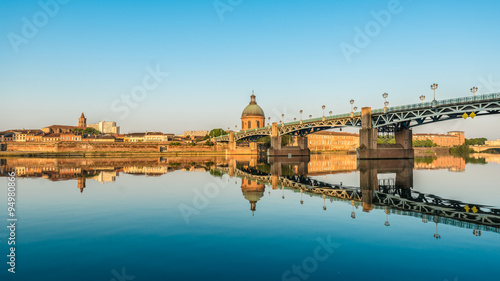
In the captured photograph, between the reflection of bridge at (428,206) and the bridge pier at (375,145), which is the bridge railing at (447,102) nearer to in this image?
the bridge pier at (375,145)

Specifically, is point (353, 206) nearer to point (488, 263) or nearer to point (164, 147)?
point (488, 263)

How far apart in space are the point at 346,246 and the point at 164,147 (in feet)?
349

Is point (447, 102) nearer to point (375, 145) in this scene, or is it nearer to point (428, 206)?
point (375, 145)

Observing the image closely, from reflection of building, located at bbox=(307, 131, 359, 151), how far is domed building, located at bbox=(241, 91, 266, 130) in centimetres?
2600

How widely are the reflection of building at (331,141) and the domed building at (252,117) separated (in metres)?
26.0

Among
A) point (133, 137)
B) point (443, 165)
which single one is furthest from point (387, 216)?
point (133, 137)

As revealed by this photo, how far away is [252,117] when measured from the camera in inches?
6713

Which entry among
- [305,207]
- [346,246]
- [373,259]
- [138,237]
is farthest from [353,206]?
[138,237]

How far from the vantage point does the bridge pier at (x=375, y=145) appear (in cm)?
6781

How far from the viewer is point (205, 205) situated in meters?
17.0

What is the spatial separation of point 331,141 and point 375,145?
11379 cm

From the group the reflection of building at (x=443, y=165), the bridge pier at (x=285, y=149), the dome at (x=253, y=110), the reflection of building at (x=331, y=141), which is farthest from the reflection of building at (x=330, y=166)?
the dome at (x=253, y=110)

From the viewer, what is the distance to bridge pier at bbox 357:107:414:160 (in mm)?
67812

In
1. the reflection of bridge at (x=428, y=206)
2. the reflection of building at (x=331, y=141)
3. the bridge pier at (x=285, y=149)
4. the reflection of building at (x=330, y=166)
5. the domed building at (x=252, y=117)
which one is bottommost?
the reflection of bridge at (x=428, y=206)
